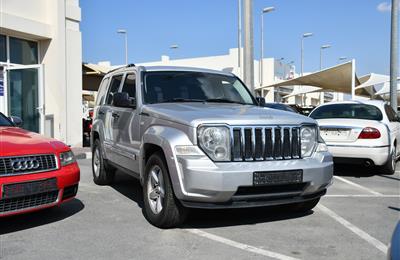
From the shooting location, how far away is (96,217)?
19.5 ft

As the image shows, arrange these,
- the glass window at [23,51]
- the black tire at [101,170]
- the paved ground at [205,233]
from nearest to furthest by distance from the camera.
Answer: the paved ground at [205,233] < the black tire at [101,170] < the glass window at [23,51]

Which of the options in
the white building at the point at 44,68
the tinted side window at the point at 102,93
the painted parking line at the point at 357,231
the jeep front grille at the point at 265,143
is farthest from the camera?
the white building at the point at 44,68

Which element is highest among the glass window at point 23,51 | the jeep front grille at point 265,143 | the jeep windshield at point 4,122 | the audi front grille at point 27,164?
the glass window at point 23,51

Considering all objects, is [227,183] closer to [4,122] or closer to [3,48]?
[4,122]

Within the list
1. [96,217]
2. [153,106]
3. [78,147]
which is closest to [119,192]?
[96,217]

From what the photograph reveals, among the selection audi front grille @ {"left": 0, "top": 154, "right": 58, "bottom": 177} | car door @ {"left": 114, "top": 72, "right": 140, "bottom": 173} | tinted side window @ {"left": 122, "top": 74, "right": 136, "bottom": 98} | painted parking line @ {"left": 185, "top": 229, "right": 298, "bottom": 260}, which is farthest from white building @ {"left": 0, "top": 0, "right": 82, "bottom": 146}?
painted parking line @ {"left": 185, "top": 229, "right": 298, "bottom": 260}

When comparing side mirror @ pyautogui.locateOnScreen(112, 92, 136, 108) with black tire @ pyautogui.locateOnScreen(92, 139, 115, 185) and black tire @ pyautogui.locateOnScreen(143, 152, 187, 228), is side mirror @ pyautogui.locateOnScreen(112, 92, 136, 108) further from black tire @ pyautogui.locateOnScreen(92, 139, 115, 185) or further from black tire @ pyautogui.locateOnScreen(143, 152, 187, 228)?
black tire @ pyautogui.locateOnScreen(92, 139, 115, 185)

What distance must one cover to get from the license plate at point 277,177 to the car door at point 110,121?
290cm

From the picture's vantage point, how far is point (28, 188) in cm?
508

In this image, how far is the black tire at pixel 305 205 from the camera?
599 cm

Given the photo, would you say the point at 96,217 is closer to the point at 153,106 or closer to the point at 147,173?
the point at 147,173

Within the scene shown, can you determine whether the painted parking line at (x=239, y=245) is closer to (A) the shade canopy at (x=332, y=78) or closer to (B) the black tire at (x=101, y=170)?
(B) the black tire at (x=101, y=170)

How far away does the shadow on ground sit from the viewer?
5.42m

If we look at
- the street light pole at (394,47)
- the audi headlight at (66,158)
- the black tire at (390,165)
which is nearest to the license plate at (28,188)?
the audi headlight at (66,158)
